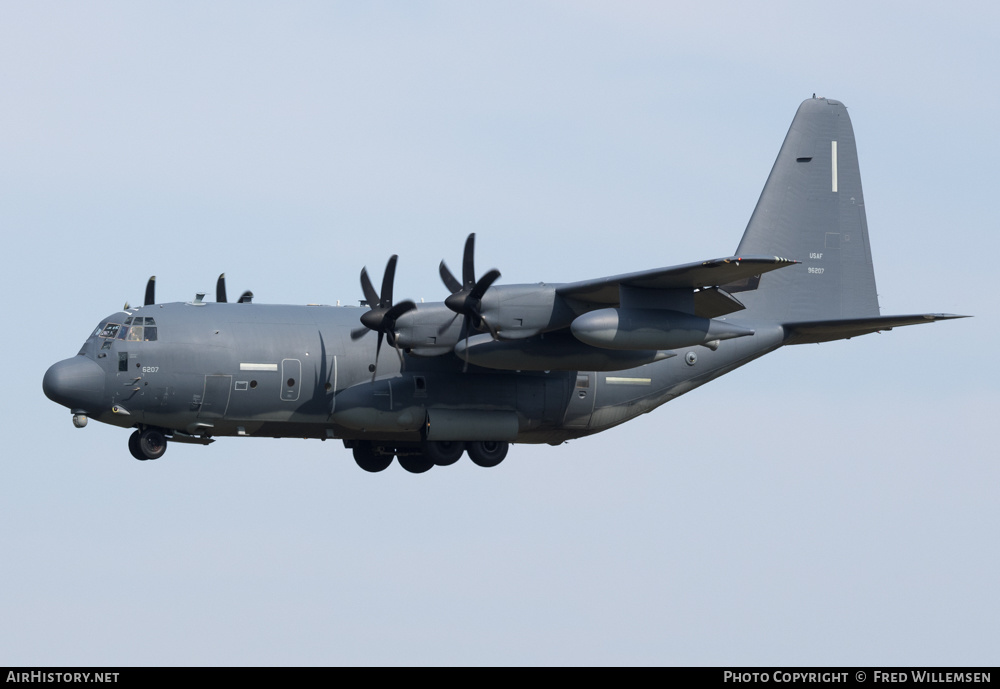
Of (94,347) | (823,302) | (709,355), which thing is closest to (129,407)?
(94,347)

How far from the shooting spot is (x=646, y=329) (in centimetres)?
2288

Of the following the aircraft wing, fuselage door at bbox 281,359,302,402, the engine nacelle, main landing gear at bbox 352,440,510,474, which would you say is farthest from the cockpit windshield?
the engine nacelle

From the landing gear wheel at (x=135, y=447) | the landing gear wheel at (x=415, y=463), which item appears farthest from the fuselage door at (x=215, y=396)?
the landing gear wheel at (x=415, y=463)

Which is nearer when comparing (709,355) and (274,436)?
(274,436)

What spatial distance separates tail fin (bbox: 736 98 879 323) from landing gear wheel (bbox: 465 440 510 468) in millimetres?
5617

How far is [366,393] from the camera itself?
81.4 ft

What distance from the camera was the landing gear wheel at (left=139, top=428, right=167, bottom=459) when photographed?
24.3m

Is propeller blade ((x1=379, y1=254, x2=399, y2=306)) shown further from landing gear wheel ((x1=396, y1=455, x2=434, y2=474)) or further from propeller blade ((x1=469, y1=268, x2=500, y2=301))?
landing gear wheel ((x1=396, y1=455, x2=434, y2=474))

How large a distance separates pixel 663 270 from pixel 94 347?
9619 millimetres

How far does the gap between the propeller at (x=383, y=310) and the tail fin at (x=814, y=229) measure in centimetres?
724

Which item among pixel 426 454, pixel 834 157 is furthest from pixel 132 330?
pixel 834 157
